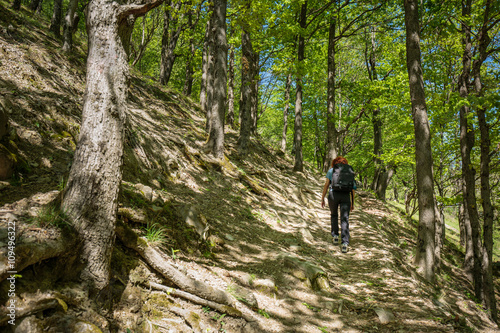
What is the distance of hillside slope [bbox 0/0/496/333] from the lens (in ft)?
7.20

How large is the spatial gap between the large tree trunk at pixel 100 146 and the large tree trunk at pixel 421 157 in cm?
571

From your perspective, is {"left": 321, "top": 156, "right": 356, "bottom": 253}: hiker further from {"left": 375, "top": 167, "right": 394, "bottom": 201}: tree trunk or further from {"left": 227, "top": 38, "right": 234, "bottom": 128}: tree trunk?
{"left": 227, "top": 38, "right": 234, "bottom": 128}: tree trunk

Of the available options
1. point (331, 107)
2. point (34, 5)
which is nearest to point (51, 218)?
point (331, 107)

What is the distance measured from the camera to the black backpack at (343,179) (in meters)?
6.25

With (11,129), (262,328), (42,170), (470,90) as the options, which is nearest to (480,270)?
Answer: (470,90)

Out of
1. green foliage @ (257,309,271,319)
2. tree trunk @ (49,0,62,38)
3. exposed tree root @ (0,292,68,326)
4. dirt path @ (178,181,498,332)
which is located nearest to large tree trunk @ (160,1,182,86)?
tree trunk @ (49,0,62,38)

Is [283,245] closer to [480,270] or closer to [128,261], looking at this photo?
[128,261]

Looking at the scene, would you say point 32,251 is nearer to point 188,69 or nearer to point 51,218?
point 51,218

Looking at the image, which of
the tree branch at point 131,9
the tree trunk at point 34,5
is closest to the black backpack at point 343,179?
the tree branch at point 131,9

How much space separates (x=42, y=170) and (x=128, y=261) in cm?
202

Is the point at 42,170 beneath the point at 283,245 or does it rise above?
above

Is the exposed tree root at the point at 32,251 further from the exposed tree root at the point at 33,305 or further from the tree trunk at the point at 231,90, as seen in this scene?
the tree trunk at the point at 231,90

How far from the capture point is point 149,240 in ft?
11.3

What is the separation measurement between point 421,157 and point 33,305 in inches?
264
